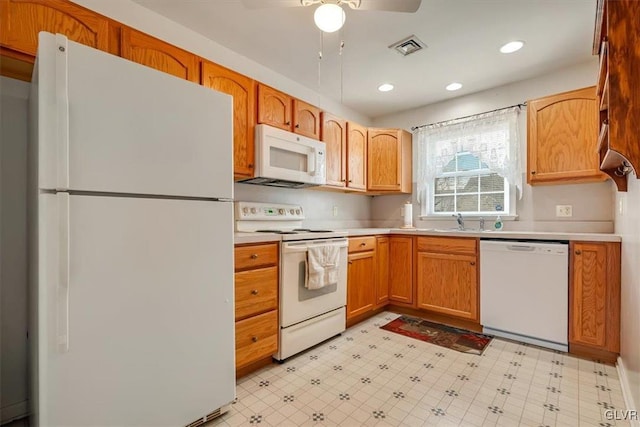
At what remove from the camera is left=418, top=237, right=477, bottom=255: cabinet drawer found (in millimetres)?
2717

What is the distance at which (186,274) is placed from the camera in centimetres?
142

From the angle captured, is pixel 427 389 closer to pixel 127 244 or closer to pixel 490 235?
pixel 490 235

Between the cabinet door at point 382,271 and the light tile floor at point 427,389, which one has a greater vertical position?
the cabinet door at point 382,271

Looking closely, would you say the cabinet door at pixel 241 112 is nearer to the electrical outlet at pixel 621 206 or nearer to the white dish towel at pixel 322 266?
the white dish towel at pixel 322 266

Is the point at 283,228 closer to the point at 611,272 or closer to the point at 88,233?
the point at 88,233

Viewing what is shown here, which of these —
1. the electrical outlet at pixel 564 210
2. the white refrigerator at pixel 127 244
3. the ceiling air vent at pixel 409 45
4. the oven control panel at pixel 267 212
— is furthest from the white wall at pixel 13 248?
the electrical outlet at pixel 564 210

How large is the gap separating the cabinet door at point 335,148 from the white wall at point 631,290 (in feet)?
7.03

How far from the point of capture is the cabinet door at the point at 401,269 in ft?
10.1

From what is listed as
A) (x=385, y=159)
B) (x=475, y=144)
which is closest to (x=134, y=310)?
(x=385, y=159)

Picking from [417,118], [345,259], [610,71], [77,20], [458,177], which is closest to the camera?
[610,71]

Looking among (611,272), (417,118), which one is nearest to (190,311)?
(611,272)

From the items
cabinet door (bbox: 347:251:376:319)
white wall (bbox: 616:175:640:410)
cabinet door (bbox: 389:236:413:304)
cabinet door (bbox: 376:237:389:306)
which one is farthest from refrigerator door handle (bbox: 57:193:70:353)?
cabinet door (bbox: 389:236:413:304)

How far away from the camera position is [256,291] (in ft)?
6.47

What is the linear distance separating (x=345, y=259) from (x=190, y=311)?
4.80ft
